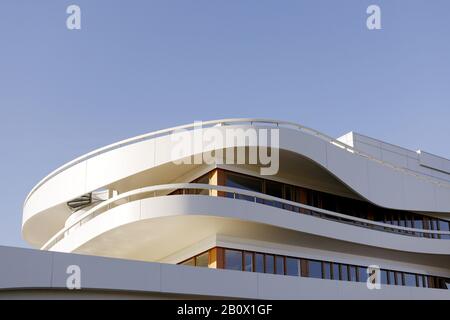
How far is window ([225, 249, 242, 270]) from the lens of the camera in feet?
72.7

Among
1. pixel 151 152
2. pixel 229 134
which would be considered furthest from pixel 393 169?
pixel 151 152

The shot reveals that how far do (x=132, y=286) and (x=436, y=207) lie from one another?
1778 cm

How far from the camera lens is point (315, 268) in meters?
24.6

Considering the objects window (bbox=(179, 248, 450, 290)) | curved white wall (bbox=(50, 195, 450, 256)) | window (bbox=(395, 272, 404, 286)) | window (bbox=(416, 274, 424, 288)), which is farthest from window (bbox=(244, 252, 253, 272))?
window (bbox=(416, 274, 424, 288))

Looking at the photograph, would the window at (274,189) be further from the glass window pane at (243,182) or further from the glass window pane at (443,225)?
the glass window pane at (443,225)

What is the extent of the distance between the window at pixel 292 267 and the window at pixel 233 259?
2298 millimetres

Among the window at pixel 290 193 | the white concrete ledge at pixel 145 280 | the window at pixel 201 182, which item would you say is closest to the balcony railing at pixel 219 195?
the window at pixel 201 182

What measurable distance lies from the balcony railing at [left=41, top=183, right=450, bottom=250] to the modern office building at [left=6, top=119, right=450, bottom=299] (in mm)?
57

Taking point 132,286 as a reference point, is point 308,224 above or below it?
above

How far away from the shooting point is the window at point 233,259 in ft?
72.7

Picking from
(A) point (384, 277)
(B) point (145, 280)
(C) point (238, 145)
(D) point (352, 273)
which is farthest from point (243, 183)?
(A) point (384, 277)
